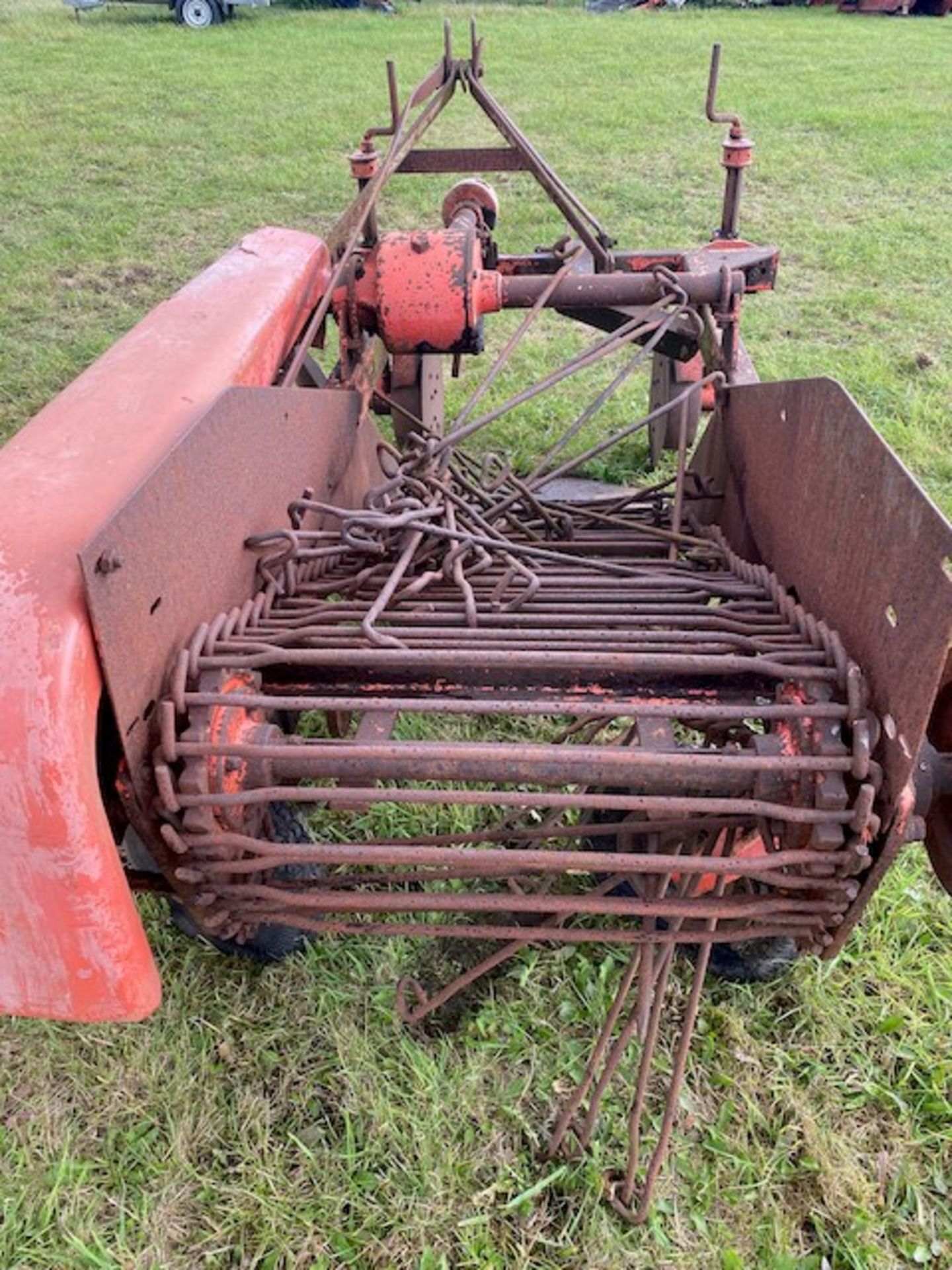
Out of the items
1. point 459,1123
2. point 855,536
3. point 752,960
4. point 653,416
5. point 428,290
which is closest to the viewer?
point 855,536

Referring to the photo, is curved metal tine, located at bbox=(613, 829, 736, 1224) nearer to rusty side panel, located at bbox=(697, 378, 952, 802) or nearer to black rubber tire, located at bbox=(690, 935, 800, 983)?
black rubber tire, located at bbox=(690, 935, 800, 983)

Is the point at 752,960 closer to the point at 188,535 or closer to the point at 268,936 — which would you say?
the point at 268,936

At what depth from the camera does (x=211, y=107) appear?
9516mm

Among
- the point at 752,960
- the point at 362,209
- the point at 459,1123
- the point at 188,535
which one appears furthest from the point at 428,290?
the point at 459,1123

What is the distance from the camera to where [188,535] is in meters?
1.59

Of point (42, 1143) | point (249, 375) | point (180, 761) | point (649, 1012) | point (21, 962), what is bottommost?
point (42, 1143)

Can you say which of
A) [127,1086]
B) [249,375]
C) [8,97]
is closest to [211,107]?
[8,97]

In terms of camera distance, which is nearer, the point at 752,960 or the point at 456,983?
the point at 456,983

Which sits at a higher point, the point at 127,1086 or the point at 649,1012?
the point at 649,1012

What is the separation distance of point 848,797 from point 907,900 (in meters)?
1.18

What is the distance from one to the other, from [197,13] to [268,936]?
14.9 m

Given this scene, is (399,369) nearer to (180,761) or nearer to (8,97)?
(180,761)

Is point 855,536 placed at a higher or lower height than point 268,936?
higher

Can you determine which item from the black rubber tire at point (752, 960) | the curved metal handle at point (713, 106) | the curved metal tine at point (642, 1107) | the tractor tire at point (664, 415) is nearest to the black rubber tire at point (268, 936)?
the curved metal tine at point (642, 1107)
